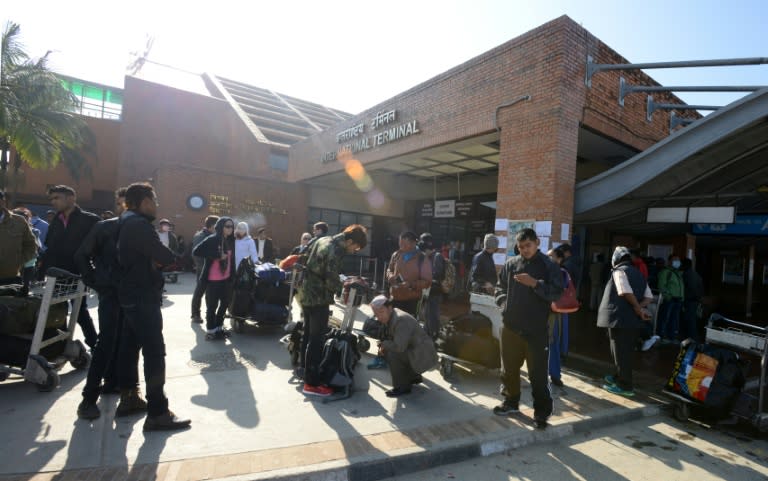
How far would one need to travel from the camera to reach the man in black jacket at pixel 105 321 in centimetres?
356

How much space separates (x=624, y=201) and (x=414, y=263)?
182 inches

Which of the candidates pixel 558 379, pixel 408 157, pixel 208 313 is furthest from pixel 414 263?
pixel 408 157

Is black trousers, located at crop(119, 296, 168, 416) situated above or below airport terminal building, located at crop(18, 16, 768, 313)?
below

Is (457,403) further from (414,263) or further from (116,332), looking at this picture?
(116,332)

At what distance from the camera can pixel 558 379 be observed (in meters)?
5.22

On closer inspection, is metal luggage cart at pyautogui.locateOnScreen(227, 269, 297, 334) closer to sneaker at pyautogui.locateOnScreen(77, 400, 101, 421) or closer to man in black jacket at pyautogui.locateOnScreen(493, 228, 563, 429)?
sneaker at pyautogui.locateOnScreen(77, 400, 101, 421)

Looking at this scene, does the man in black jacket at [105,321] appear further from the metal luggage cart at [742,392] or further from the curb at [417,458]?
the metal luggage cart at [742,392]

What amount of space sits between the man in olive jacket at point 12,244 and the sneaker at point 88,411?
2.24 metres

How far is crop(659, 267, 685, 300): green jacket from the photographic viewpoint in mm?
8617

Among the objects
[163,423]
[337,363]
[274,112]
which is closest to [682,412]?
[337,363]

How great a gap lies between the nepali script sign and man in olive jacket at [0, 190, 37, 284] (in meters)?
8.02

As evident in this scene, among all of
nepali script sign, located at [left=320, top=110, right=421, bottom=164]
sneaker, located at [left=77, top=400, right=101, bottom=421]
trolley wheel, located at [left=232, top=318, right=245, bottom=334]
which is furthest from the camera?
nepali script sign, located at [left=320, top=110, right=421, bottom=164]

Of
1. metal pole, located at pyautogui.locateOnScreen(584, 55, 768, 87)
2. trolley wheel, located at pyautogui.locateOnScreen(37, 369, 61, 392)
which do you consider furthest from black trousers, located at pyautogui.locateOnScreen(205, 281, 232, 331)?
metal pole, located at pyautogui.locateOnScreen(584, 55, 768, 87)

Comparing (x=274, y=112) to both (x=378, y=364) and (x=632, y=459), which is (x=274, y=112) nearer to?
(x=378, y=364)
